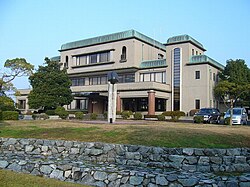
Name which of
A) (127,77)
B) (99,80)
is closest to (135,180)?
(127,77)

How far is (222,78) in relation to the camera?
40.6 meters

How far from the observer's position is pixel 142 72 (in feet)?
Answer: 140

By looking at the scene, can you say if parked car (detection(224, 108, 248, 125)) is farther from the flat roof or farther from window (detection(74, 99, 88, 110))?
window (detection(74, 99, 88, 110))

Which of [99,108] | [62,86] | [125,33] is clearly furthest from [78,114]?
[125,33]

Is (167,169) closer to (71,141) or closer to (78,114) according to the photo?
(71,141)

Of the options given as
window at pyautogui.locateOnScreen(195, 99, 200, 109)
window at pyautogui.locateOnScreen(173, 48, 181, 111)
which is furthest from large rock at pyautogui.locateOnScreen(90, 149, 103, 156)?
window at pyautogui.locateOnScreen(173, 48, 181, 111)

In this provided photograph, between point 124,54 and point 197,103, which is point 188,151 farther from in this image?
point 124,54

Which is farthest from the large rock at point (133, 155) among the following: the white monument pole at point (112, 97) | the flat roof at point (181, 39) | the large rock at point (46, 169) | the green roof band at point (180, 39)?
the green roof band at point (180, 39)

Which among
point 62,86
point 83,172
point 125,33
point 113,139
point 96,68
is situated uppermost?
point 125,33

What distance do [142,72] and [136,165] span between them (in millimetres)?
32919

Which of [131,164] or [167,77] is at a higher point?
[167,77]

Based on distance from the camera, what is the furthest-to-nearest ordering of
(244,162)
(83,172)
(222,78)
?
(222,78), (244,162), (83,172)

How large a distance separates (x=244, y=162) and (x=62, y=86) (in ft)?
101

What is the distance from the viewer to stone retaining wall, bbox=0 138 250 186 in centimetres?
830
